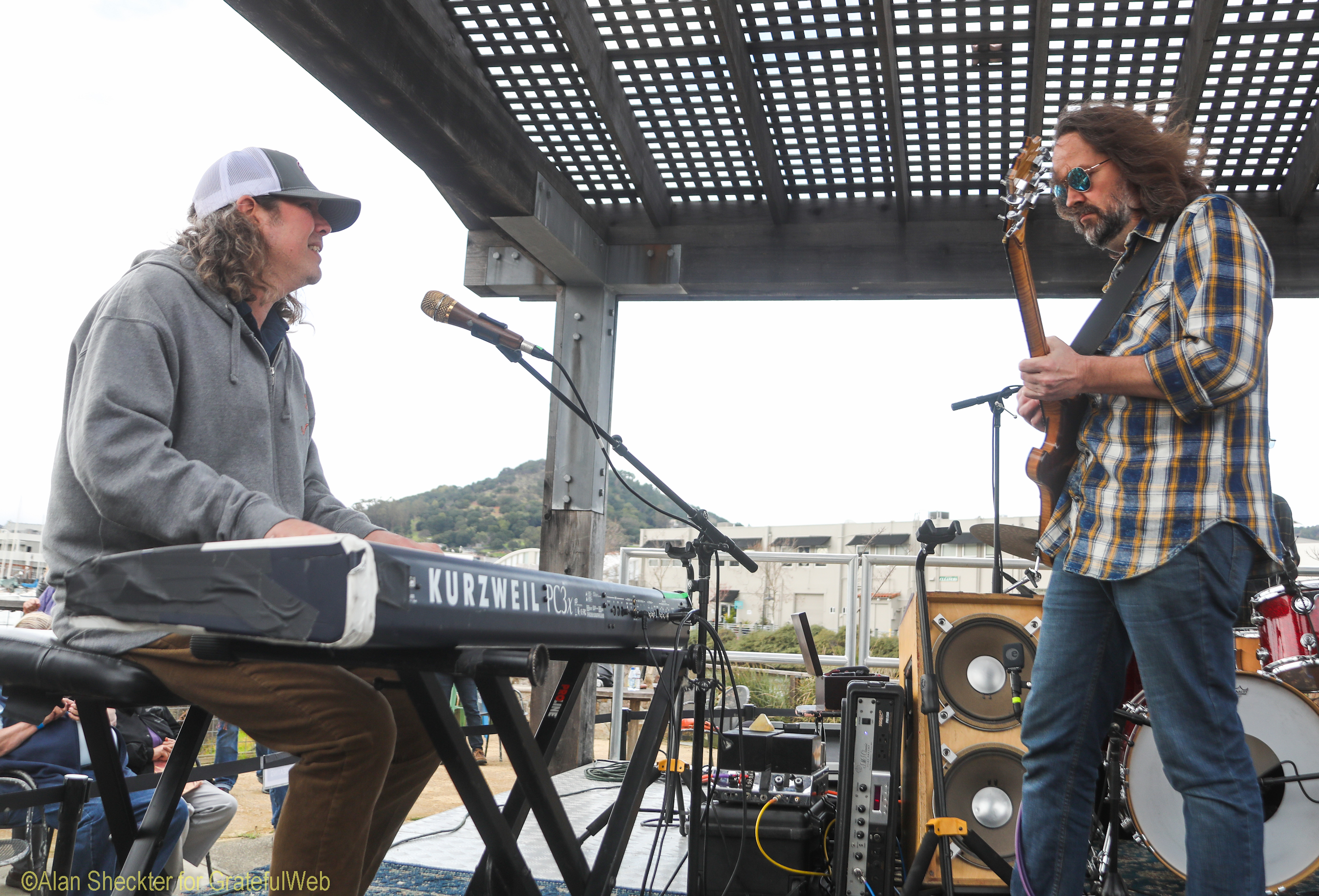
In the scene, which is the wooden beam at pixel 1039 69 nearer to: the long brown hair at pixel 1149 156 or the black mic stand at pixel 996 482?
the black mic stand at pixel 996 482

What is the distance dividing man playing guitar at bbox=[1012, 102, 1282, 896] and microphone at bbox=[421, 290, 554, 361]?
3.15ft

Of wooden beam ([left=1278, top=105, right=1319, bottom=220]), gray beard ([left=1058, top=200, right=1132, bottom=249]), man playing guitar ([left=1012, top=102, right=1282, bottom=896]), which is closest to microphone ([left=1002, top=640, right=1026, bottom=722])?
man playing guitar ([left=1012, top=102, right=1282, bottom=896])

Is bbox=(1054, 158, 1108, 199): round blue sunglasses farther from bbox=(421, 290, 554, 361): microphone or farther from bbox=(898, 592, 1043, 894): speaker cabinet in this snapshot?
bbox=(898, 592, 1043, 894): speaker cabinet

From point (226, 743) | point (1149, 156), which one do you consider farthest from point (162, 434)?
point (226, 743)

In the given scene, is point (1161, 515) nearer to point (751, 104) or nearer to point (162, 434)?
point (162, 434)

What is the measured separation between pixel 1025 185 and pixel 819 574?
22.6 meters

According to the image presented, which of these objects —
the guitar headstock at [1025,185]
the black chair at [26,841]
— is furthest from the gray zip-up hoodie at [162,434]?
the black chair at [26,841]

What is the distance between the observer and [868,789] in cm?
214

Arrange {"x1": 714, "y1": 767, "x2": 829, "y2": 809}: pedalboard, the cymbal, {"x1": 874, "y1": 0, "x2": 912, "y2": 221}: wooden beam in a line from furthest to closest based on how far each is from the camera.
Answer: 1. {"x1": 874, "y1": 0, "x2": 912, "y2": 221}: wooden beam
2. the cymbal
3. {"x1": 714, "y1": 767, "x2": 829, "y2": 809}: pedalboard

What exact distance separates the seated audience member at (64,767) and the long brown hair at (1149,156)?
2.65 meters

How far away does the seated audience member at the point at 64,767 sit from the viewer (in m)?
2.43

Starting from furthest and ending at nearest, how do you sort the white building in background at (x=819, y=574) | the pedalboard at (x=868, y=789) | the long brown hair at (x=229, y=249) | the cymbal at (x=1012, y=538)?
the white building in background at (x=819, y=574)
the cymbal at (x=1012, y=538)
the pedalboard at (x=868, y=789)
the long brown hair at (x=229, y=249)

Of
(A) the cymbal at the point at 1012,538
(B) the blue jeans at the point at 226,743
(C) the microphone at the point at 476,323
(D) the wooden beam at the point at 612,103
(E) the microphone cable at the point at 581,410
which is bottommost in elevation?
(B) the blue jeans at the point at 226,743

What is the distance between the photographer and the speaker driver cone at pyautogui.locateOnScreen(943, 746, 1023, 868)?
2260 millimetres
